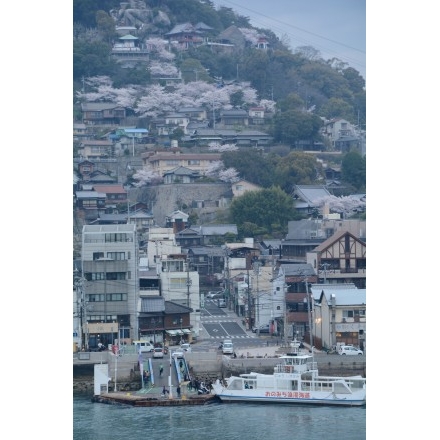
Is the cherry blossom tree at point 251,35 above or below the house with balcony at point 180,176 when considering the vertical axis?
above

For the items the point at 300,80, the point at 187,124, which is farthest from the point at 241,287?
the point at 300,80

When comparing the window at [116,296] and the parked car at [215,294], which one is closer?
the window at [116,296]

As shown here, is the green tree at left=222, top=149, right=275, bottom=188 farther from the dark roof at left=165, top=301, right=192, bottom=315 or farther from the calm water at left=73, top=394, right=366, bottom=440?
the calm water at left=73, top=394, right=366, bottom=440

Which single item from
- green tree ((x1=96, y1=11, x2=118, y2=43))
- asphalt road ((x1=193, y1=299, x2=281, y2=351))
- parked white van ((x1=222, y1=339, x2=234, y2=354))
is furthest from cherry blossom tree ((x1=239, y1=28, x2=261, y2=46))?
parked white van ((x1=222, y1=339, x2=234, y2=354))

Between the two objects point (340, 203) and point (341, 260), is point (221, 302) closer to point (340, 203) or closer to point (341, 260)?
point (341, 260)

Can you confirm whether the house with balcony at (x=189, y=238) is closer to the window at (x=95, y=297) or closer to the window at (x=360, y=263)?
the window at (x=360, y=263)

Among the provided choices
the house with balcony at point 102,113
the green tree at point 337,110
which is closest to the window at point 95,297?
the house with balcony at point 102,113

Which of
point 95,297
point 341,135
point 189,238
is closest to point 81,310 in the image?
point 95,297
